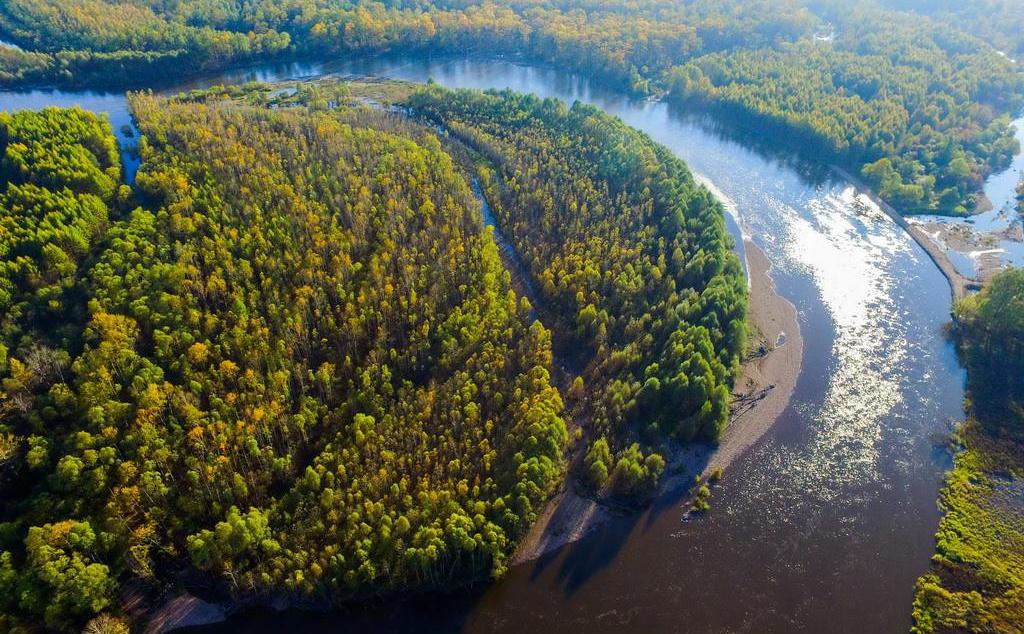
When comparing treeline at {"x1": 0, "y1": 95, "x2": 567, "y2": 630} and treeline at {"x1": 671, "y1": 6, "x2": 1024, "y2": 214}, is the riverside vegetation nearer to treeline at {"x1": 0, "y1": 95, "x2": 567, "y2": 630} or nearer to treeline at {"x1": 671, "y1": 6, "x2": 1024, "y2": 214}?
treeline at {"x1": 0, "y1": 95, "x2": 567, "y2": 630}

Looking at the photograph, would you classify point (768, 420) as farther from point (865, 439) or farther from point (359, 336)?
point (359, 336)

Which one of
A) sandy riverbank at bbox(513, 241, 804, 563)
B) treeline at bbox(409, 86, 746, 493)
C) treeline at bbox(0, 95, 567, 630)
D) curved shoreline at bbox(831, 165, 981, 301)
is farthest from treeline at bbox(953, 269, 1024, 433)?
treeline at bbox(0, 95, 567, 630)

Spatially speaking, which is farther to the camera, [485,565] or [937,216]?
[937,216]

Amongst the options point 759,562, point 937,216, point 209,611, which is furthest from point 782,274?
point 209,611

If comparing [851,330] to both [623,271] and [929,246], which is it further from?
[929,246]

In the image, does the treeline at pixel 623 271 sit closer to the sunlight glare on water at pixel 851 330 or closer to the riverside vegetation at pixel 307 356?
the riverside vegetation at pixel 307 356

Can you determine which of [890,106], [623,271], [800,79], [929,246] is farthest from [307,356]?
[800,79]
